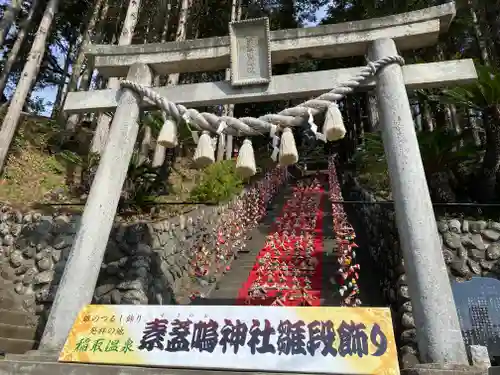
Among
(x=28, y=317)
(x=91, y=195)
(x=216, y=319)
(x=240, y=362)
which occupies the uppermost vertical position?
(x=91, y=195)

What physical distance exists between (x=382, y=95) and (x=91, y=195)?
11.2ft

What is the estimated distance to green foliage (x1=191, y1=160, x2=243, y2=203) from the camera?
27.1 feet

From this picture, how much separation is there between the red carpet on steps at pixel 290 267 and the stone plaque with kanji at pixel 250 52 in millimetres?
3097

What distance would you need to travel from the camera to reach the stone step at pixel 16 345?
4734mm

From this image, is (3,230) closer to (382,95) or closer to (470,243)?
(382,95)

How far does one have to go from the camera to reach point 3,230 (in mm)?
6406

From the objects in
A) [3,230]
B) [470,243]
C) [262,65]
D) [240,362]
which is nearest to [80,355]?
[240,362]

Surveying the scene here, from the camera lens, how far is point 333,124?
12.7 ft

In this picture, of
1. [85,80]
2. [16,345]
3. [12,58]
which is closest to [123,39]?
[12,58]

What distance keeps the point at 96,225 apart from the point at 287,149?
2.21 m

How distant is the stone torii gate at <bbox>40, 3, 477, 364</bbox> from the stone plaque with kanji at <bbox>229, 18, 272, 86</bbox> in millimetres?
12

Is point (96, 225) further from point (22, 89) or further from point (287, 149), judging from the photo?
point (22, 89)

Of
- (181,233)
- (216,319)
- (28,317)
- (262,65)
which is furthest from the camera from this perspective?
(181,233)

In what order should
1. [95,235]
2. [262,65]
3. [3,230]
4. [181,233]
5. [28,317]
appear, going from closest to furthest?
[95,235] → [262,65] → [28,317] → [3,230] → [181,233]
